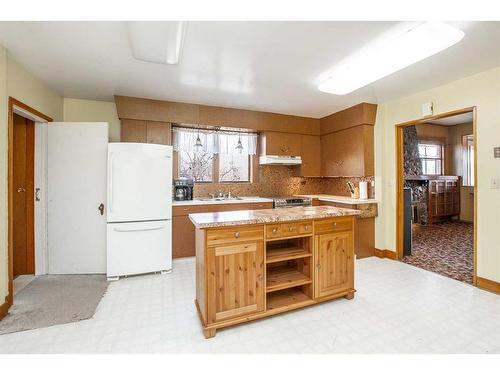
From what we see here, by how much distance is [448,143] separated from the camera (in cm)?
675

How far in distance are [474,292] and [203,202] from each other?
3.40 metres

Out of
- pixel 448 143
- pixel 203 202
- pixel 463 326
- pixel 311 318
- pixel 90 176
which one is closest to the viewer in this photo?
pixel 463 326

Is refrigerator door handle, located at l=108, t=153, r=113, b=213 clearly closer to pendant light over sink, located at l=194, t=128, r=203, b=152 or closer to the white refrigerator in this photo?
the white refrigerator

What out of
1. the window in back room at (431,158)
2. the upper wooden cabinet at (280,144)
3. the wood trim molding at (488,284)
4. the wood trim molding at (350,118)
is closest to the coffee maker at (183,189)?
the upper wooden cabinet at (280,144)

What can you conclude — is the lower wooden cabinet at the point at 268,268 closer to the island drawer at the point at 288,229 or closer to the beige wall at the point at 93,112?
the island drawer at the point at 288,229

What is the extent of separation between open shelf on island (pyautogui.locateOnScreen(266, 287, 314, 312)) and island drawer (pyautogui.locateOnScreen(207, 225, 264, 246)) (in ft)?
2.06

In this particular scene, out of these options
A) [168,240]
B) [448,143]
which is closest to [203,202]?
[168,240]

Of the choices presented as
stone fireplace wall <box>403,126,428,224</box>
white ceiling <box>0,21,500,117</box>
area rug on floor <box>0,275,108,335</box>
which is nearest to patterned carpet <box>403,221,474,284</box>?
stone fireplace wall <box>403,126,428,224</box>

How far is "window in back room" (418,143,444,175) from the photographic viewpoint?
6.64m

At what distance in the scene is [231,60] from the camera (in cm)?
244

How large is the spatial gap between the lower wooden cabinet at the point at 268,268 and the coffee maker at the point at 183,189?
77.4 inches

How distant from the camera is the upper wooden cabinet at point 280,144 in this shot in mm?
4410

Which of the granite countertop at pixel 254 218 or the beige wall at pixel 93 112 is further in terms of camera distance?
the beige wall at pixel 93 112
